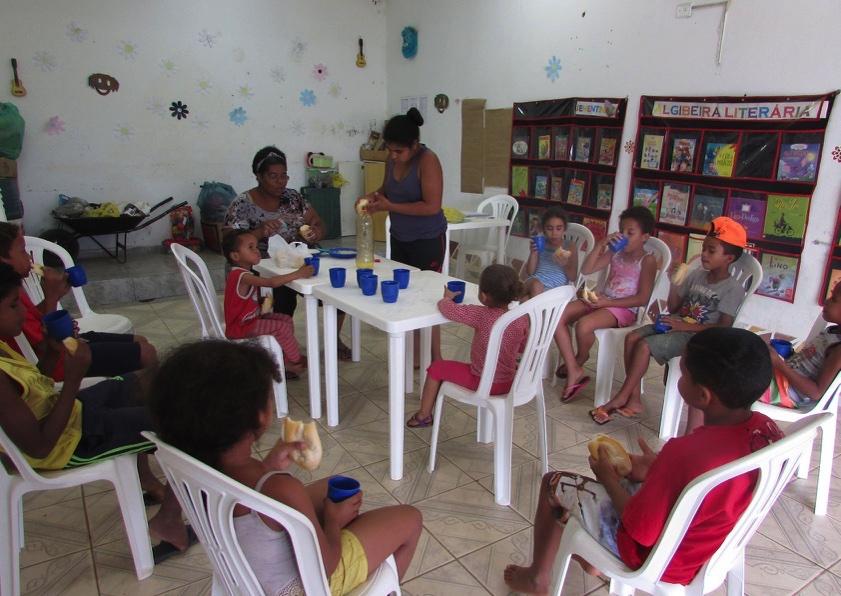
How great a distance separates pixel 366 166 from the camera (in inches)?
259

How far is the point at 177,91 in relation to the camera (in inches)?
224

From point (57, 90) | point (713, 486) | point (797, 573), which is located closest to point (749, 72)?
point (797, 573)

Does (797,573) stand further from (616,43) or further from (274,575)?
(616,43)

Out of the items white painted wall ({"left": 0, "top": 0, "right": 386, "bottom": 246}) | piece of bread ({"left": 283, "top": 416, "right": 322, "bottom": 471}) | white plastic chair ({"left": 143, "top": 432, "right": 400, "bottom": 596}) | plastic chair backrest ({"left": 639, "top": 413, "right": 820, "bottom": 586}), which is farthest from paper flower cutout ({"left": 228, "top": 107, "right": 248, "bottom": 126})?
plastic chair backrest ({"left": 639, "top": 413, "right": 820, "bottom": 586})

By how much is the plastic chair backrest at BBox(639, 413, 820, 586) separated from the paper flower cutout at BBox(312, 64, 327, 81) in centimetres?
614

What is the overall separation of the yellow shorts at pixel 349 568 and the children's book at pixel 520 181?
13.8ft

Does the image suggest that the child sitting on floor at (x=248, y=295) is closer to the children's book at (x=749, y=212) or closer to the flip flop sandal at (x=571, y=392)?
the flip flop sandal at (x=571, y=392)

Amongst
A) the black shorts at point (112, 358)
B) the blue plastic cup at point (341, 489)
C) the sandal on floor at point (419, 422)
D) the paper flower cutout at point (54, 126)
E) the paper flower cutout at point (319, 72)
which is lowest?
the sandal on floor at point (419, 422)

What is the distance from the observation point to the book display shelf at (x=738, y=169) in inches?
127

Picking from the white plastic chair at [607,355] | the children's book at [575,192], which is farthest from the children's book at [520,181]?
the white plastic chair at [607,355]

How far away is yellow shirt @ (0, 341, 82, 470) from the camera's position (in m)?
1.52

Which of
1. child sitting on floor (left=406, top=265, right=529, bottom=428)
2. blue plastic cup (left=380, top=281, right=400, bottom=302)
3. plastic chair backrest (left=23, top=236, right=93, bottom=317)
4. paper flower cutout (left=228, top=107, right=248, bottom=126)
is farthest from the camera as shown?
paper flower cutout (left=228, top=107, right=248, bottom=126)

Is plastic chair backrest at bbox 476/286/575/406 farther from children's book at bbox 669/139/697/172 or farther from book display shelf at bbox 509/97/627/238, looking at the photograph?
book display shelf at bbox 509/97/627/238

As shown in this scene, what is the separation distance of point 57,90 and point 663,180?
517cm
